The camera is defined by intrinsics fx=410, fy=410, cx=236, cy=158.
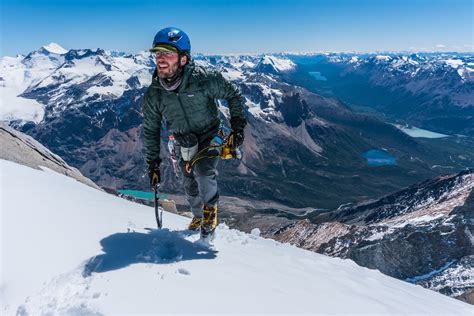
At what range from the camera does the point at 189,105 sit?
11.2m

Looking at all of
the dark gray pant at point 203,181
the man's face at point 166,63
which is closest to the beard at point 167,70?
the man's face at point 166,63

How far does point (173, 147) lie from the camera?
40.8 feet

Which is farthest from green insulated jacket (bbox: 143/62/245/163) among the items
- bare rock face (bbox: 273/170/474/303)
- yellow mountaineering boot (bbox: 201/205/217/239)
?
bare rock face (bbox: 273/170/474/303)

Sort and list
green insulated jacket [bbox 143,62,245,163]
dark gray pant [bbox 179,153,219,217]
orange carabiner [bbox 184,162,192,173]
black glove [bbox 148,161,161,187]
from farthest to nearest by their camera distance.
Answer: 1. black glove [bbox 148,161,161,187]
2. orange carabiner [bbox 184,162,192,173]
3. dark gray pant [bbox 179,153,219,217]
4. green insulated jacket [bbox 143,62,245,163]

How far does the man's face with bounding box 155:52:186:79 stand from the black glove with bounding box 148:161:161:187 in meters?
3.21

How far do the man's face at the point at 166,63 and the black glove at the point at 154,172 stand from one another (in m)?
3.21

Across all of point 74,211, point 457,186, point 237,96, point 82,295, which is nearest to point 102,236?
point 74,211

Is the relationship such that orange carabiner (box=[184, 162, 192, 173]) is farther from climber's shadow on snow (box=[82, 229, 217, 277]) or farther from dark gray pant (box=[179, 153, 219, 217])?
climber's shadow on snow (box=[82, 229, 217, 277])

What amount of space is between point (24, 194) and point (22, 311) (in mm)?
5621

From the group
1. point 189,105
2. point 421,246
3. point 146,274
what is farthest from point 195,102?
point 421,246

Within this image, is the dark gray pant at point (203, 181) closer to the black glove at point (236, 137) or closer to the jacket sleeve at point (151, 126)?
the black glove at point (236, 137)

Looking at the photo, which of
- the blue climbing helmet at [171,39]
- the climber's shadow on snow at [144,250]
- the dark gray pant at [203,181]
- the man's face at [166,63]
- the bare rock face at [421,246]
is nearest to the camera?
the climber's shadow on snow at [144,250]

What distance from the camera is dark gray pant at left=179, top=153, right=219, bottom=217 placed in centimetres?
1171

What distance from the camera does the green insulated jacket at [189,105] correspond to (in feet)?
36.0
